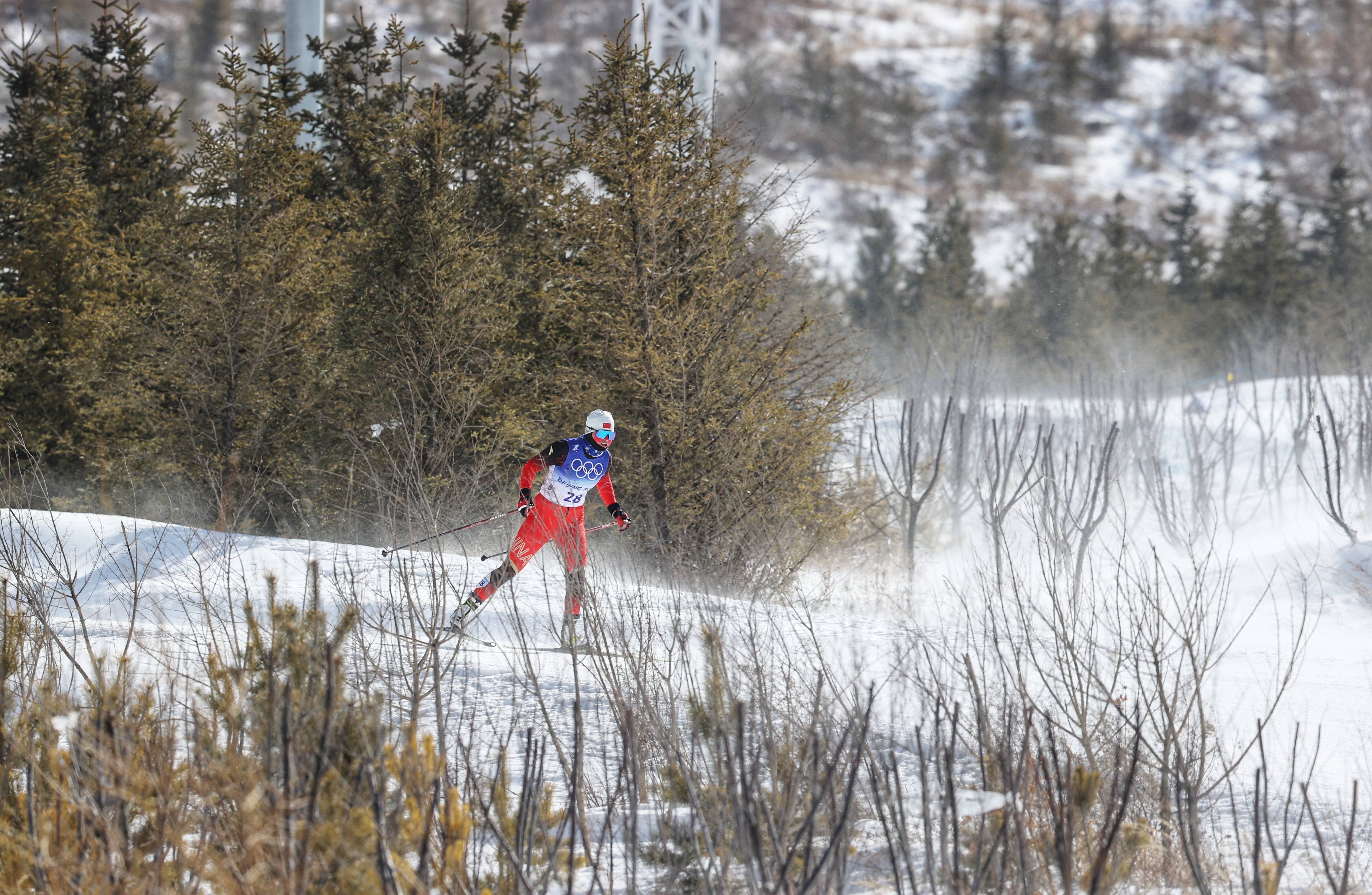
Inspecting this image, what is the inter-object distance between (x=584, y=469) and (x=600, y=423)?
0.35m

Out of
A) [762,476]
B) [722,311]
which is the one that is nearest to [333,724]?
[762,476]

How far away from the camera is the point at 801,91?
245ft

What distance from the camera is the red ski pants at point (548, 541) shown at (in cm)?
666

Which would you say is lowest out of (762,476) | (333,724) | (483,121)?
(333,724)

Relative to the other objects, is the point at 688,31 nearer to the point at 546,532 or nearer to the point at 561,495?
the point at 561,495

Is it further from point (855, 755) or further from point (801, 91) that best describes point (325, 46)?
point (801, 91)

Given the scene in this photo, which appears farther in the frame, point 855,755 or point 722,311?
point 722,311

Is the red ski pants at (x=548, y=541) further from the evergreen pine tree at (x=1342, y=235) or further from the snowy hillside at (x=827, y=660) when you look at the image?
the evergreen pine tree at (x=1342, y=235)

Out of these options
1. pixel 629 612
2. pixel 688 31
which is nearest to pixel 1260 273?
pixel 688 31

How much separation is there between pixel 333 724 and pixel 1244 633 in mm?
9298

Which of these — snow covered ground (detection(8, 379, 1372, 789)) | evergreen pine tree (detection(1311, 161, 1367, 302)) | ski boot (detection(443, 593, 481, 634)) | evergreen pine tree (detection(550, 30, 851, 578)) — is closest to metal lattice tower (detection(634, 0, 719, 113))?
evergreen pine tree (detection(1311, 161, 1367, 302))

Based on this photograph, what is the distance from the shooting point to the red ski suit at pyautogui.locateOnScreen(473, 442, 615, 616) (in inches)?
270

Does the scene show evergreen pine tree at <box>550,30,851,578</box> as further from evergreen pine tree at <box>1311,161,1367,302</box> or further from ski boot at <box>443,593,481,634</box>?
evergreen pine tree at <box>1311,161,1367,302</box>

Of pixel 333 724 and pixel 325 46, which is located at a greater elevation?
pixel 325 46
